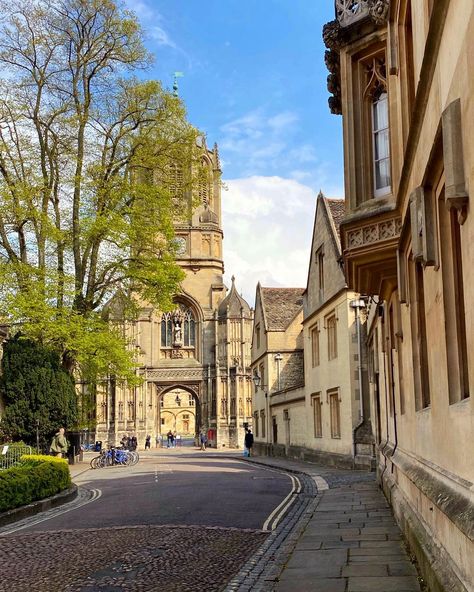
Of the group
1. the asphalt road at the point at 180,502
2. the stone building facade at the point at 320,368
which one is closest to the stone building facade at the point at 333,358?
the stone building facade at the point at 320,368

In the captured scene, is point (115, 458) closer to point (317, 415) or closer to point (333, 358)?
point (317, 415)

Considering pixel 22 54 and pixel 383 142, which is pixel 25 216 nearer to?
pixel 22 54

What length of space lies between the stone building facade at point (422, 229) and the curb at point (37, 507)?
671cm

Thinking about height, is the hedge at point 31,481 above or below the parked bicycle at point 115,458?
above

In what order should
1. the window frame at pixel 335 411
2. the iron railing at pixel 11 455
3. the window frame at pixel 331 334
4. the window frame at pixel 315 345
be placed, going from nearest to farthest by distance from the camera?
the iron railing at pixel 11 455
the window frame at pixel 335 411
the window frame at pixel 331 334
the window frame at pixel 315 345

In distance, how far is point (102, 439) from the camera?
58562 millimetres

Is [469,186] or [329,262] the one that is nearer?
[469,186]

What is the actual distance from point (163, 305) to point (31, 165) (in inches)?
311

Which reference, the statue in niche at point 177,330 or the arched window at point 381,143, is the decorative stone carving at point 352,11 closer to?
the arched window at point 381,143

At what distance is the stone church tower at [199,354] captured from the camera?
194 feet

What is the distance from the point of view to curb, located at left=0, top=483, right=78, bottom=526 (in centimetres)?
1202

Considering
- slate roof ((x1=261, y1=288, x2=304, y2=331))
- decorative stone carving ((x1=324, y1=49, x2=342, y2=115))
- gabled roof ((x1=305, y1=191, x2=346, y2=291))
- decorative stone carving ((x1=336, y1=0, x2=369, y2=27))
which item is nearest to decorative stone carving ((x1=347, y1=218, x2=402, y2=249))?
decorative stone carving ((x1=336, y1=0, x2=369, y2=27))

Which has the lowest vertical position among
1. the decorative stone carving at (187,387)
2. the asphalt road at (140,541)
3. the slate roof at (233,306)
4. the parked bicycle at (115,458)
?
the parked bicycle at (115,458)

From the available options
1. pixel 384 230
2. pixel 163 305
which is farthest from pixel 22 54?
pixel 384 230
